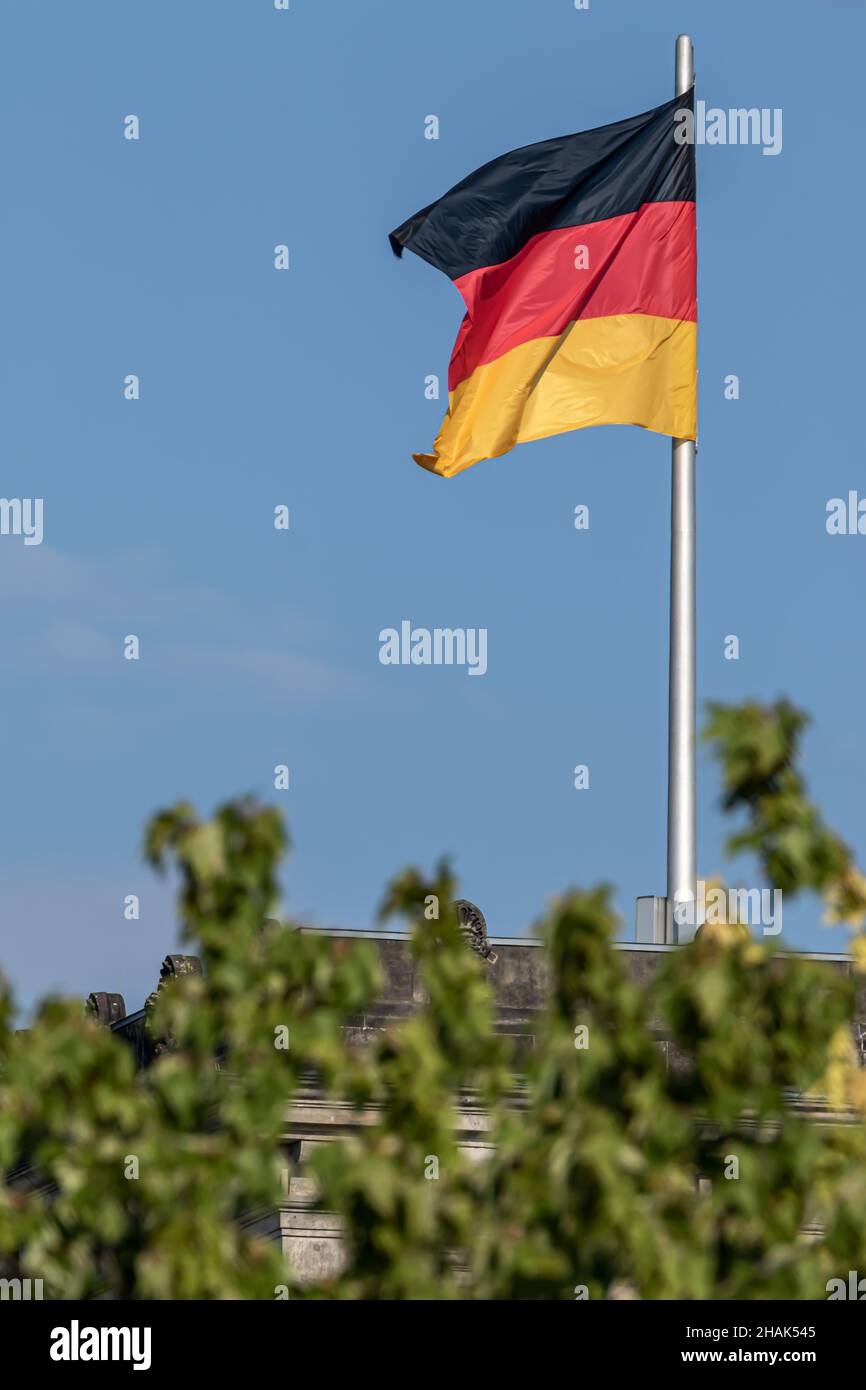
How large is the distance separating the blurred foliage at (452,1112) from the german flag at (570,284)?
550 inches

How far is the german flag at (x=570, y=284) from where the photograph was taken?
937 inches

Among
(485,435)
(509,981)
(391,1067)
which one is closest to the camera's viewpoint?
(391,1067)

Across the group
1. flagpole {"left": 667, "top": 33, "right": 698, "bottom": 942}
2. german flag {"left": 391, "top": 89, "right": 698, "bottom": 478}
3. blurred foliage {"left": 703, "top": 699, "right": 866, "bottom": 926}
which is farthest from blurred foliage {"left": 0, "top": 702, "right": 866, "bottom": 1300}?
german flag {"left": 391, "top": 89, "right": 698, "bottom": 478}

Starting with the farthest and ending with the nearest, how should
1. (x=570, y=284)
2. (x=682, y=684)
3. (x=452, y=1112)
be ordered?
(x=570, y=284), (x=682, y=684), (x=452, y=1112)

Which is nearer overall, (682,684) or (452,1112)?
(452,1112)

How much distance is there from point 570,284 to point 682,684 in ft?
14.5

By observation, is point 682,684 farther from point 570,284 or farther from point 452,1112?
point 452,1112

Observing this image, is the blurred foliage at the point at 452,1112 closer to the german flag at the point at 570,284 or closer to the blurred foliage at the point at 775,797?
the blurred foliage at the point at 775,797

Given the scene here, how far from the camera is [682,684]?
75.2 ft

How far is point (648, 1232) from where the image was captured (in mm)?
8930

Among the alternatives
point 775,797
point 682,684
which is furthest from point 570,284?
point 775,797
